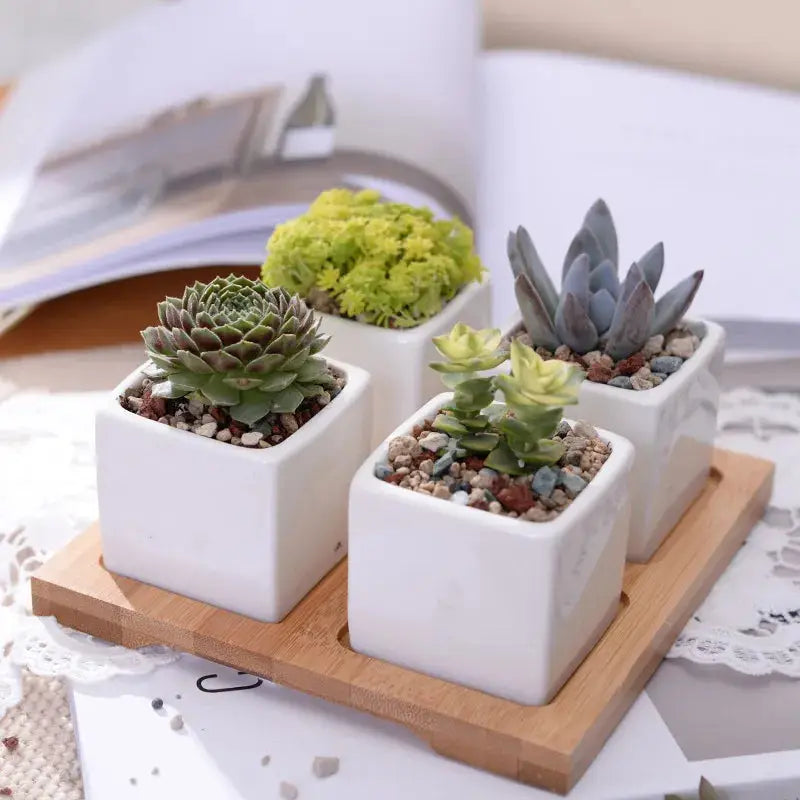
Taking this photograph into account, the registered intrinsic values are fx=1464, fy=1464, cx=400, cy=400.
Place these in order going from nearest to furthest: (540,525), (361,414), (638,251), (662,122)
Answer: (540,525) < (361,414) < (638,251) < (662,122)

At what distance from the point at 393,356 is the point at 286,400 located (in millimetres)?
148

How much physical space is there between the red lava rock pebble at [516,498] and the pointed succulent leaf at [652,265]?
0.84ft

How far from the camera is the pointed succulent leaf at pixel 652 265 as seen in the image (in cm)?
110

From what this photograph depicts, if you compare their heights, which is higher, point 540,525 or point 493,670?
point 540,525

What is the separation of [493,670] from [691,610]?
218mm

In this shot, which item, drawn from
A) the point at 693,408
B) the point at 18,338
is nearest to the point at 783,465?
the point at 693,408

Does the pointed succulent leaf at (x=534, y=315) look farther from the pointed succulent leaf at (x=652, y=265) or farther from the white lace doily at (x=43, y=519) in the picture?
the white lace doily at (x=43, y=519)

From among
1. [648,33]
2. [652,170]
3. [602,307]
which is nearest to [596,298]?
[602,307]

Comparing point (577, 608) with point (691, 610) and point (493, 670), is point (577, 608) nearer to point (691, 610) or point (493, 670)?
point (493, 670)

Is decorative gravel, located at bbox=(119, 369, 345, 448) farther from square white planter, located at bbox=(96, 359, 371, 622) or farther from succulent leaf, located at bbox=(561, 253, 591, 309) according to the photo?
succulent leaf, located at bbox=(561, 253, 591, 309)

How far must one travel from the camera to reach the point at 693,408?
1.09 metres

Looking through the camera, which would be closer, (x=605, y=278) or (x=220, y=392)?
(x=220, y=392)

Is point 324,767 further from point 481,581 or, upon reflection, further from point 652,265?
point 652,265

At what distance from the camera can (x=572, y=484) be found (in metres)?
0.92
